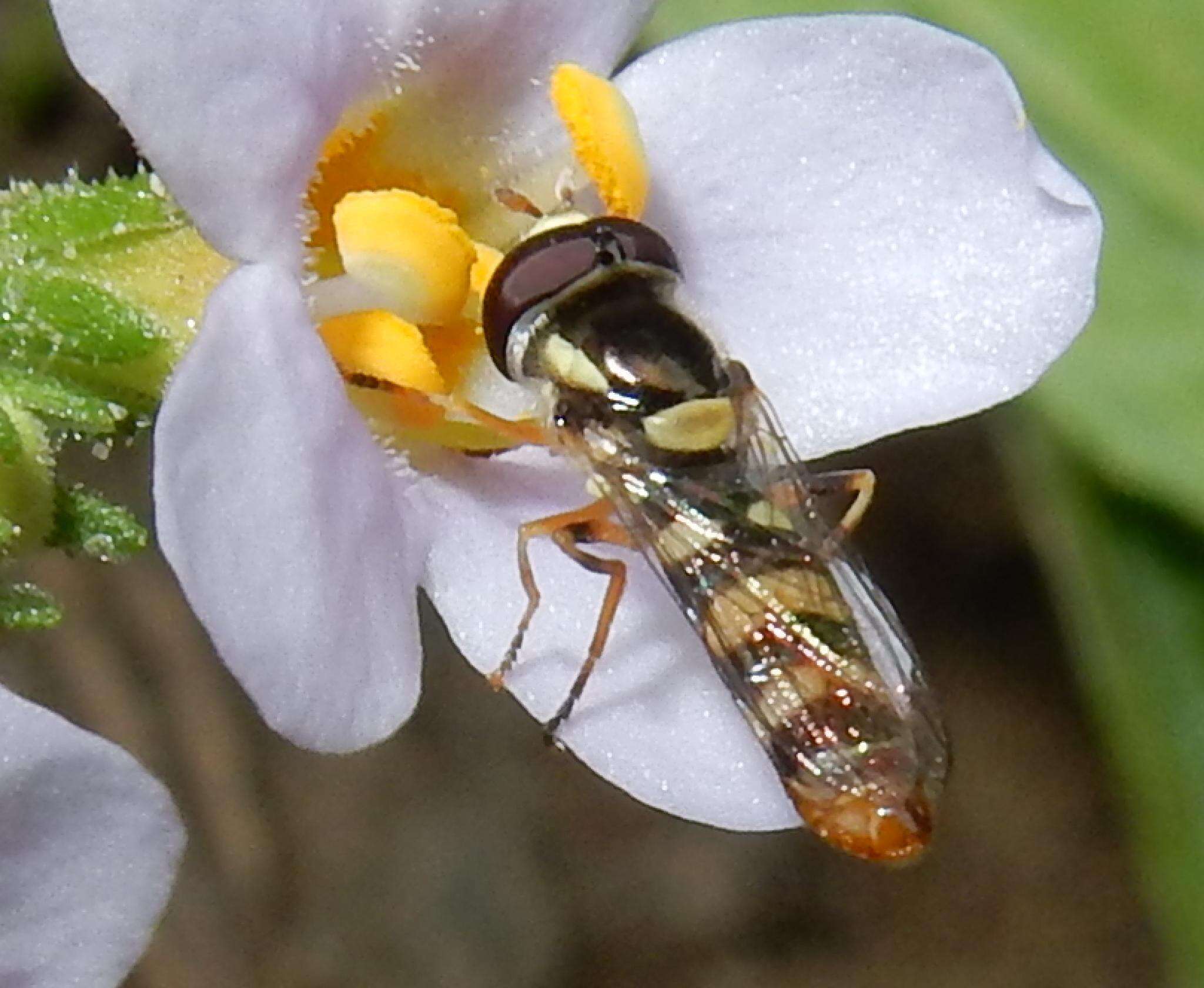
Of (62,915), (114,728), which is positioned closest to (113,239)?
(62,915)

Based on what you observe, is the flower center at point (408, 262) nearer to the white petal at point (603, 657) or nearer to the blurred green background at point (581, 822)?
the white petal at point (603, 657)

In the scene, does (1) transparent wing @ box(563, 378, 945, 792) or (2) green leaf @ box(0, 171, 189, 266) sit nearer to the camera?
(1) transparent wing @ box(563, 378, 945, 792)

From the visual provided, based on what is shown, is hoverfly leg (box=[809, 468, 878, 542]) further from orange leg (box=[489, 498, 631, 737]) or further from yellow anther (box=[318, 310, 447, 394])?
yellow anther (box=[318, 310, 447, 394])

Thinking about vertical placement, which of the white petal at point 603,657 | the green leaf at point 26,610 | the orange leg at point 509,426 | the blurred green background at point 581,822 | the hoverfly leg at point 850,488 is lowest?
the blurred green background at point 581,822

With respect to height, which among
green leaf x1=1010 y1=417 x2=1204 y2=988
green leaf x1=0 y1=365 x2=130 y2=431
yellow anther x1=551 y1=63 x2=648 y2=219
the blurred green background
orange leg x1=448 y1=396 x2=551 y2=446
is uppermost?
yellow anther x1=551 y1=63 x2=648 y2=219

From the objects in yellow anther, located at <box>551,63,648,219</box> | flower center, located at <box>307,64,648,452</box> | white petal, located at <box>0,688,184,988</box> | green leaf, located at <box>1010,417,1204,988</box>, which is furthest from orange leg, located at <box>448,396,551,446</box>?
green leaf, located at <box>1010,417,1204,988</box>

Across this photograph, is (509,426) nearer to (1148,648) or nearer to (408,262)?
(408,262)

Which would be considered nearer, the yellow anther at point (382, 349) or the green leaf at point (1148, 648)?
the yellow anther at point (382, 349)

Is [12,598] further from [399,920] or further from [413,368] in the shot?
[399,920]

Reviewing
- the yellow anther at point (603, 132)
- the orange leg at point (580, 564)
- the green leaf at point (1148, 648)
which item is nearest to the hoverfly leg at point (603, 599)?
the orange leg at point (580, 564)
